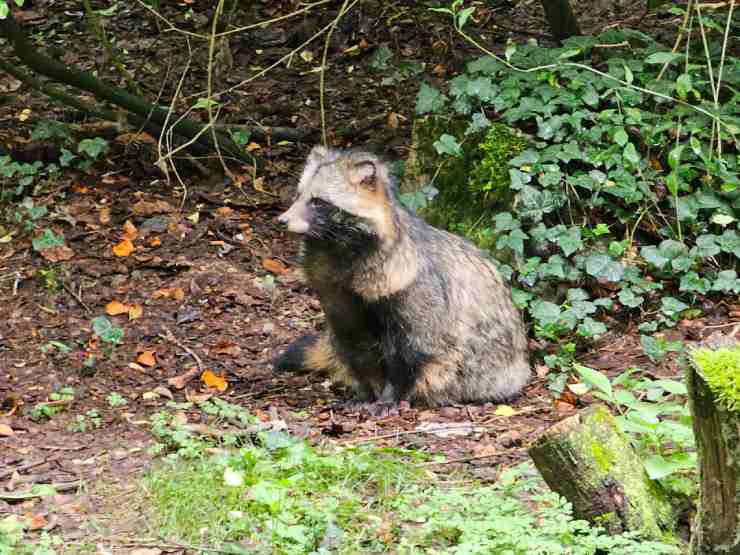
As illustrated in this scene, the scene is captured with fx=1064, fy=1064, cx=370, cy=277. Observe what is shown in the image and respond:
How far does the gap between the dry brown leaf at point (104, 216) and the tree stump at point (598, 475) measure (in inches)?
216

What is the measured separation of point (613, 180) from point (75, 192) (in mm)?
4444

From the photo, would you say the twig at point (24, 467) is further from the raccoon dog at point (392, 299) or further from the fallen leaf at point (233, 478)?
the raccoon dog at point (392, 299)

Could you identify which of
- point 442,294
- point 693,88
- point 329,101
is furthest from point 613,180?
point 329,101

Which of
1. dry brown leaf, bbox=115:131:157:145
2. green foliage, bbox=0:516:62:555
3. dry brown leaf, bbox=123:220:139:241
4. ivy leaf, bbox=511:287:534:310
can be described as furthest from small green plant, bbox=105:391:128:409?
dry brown leaf, bbox=115:131:157:145

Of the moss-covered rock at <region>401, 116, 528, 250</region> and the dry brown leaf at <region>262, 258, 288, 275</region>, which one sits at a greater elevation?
the moss-covered rock at <region>401, 116, 528, 250</region>

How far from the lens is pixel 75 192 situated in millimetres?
8922

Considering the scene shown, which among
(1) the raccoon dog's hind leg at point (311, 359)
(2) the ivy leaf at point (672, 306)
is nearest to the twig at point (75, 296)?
(1) the raccoon dog's hind leg at point (311, 359)

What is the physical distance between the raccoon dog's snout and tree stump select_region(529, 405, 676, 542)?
234cm

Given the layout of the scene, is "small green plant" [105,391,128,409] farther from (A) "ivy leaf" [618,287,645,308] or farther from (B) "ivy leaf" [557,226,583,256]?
(A) "ivy leaf" [618,287,645,308]

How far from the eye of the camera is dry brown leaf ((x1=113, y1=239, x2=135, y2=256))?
27.2ft

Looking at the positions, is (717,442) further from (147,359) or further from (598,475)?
(147,359)

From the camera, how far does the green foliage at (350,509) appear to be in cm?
398

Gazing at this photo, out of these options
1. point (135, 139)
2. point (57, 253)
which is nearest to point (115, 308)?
point (57, 253)

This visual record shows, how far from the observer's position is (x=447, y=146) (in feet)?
24.8
